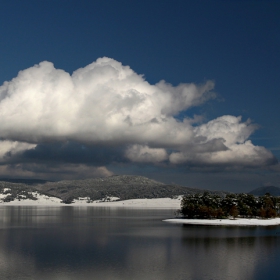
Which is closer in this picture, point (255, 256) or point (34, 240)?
point (255, 256)

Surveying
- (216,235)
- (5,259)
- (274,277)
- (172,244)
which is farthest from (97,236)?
(274,277)

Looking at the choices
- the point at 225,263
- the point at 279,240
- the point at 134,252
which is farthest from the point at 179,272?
the point at 279,240

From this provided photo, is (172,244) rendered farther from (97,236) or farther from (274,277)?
(274,277)

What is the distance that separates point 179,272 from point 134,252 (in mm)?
26607

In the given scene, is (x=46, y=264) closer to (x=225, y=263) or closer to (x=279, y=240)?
(x=225, y=263)

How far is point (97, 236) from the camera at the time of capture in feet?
458

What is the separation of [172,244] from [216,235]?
29.1m

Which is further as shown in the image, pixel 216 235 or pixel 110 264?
pixel 216 235

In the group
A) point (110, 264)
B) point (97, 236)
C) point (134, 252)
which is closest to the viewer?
point (110, 264)

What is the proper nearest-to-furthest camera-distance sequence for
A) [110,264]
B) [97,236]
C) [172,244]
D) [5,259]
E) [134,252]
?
1. [110,264]
2. [5,259]
3. [134,252]
4. [172,244]
5. [97,236]

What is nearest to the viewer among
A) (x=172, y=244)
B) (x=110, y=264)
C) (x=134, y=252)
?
(x=110, y=264)

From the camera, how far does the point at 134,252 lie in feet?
335

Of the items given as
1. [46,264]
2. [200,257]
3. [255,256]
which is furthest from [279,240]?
[46,264]

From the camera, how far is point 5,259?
91.1m
